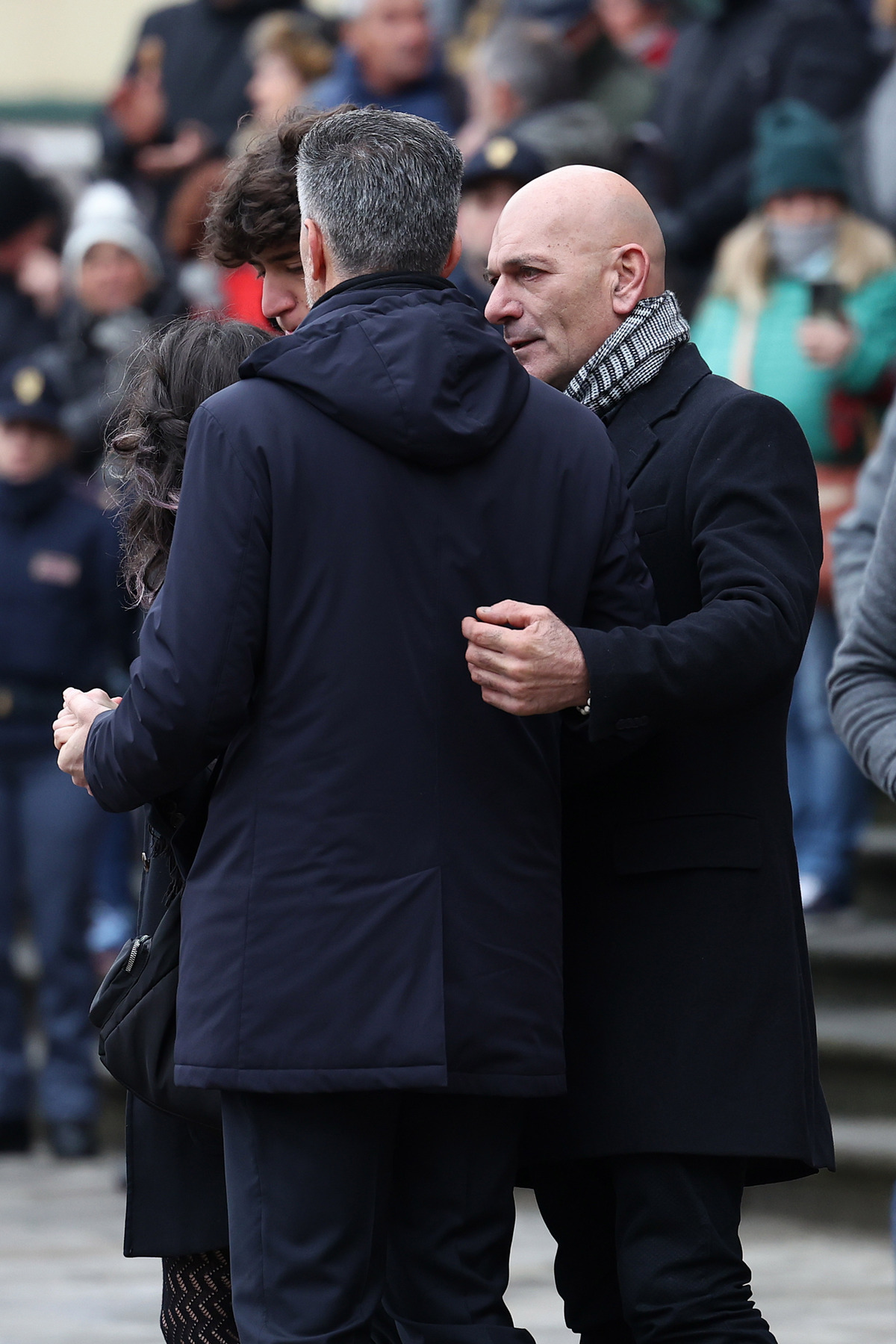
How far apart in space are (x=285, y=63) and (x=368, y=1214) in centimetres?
702

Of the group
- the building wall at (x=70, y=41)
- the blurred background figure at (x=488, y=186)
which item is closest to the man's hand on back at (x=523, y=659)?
the blurred background figure at (x=488, y=186)

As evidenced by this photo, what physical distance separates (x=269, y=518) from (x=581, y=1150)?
37.7 inches

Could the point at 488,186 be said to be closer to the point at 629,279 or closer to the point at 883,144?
the point at 883,144

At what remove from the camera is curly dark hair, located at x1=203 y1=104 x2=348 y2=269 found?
3.22 m

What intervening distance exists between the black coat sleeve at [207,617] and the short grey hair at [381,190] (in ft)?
0.99

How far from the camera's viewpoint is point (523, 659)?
262 centimetres

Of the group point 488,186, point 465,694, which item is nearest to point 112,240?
point 488,186

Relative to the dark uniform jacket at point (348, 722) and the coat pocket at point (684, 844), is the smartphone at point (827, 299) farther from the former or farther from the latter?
the dark uniform jacket at point (348, 722)

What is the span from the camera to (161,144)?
9.63m

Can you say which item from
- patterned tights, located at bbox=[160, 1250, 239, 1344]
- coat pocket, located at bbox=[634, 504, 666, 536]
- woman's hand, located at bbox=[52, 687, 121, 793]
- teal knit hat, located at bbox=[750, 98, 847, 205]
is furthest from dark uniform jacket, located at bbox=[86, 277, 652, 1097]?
teal knit hat, located at bbox=[750, 98, 847, 205]

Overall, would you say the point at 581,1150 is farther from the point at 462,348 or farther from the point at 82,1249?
the point at 82,1249

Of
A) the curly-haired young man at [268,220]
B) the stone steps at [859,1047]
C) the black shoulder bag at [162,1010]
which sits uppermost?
the curly-haired young man at [268,220]

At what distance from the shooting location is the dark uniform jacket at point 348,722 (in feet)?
8.57

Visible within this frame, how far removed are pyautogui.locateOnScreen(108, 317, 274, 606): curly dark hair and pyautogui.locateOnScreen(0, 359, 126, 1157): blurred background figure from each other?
3841mm
